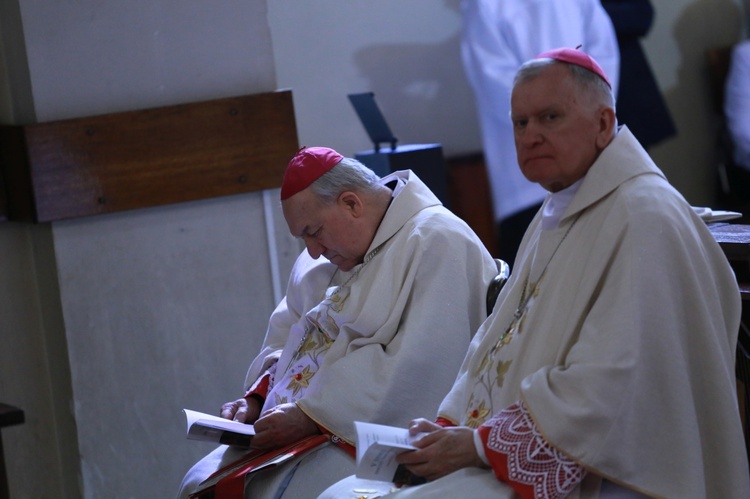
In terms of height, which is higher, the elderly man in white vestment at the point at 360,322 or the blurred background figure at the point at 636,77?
the blurred background figure at the point at 636,77

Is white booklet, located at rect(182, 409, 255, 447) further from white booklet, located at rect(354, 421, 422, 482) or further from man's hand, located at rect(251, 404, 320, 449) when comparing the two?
white booklet, located at rect(354, 421, 422, 482)

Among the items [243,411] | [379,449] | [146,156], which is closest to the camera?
[379,449]

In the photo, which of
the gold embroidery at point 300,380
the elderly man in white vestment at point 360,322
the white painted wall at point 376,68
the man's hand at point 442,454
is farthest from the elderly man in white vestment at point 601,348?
the white painted wall at point 376,68

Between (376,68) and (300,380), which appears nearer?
(300,380)

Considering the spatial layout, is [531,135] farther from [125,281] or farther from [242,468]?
[125,281]

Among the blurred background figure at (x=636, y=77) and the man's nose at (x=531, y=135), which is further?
the blurred background figure at (x=636, y=77)

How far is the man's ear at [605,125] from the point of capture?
232 centimetres

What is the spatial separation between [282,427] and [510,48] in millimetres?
3484

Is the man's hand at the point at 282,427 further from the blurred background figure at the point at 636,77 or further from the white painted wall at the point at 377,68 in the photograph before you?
the blurred background figure at the point at 636,77

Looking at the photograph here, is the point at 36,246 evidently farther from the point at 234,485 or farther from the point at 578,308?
the point at 578,308

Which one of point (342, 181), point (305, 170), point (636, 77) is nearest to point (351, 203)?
point (342, 181)

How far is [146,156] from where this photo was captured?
4000 mm

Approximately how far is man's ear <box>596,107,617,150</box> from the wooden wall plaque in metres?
2.00

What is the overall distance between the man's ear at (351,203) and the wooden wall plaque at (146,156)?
3.44ft
